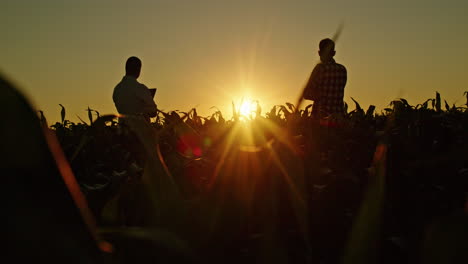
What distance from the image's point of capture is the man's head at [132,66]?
7691mm

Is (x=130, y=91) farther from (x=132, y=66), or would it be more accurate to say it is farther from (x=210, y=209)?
(x=210, y=209)

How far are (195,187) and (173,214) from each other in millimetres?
659

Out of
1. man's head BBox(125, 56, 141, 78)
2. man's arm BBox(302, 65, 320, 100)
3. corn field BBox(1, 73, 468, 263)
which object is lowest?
corn field BBox(1, 73, 468, 263)

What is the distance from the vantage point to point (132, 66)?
7.70 m

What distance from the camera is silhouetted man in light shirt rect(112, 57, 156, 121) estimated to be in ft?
24.0

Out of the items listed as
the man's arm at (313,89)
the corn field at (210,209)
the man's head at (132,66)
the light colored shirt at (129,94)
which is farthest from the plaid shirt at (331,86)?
the corn field at (210,209)

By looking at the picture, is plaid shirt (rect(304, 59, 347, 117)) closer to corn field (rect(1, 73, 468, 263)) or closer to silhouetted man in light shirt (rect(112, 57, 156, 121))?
silhouetted man in light shirt (rect(112, 57, 156, 121))

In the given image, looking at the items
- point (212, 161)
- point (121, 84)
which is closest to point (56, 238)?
point (212, 161)

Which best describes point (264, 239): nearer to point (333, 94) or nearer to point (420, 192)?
point (420, 192)

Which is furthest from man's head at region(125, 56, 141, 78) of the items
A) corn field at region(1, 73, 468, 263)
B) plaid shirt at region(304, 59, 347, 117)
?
corn field at region(1, 73, 468, 263)

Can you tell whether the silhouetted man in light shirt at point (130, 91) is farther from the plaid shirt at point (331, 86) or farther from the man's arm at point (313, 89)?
the plaid shirt at point (331, 86)

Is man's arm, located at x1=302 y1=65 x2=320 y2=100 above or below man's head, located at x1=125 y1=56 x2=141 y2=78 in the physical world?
below

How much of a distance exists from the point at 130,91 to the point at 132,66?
610mm

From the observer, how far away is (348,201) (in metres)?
1.55
